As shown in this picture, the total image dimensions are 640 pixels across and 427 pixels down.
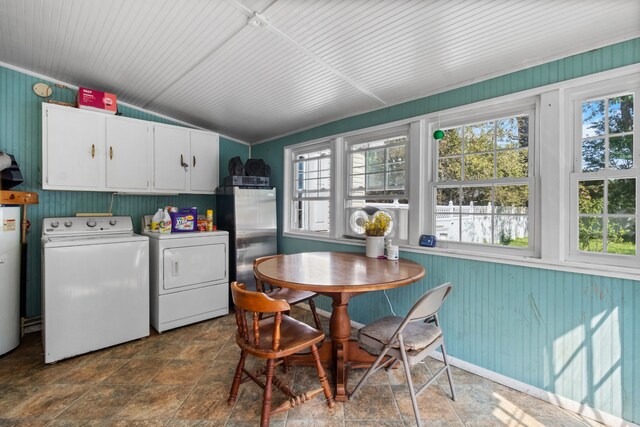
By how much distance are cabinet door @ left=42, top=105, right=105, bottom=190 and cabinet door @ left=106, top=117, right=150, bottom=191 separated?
3.1 inches

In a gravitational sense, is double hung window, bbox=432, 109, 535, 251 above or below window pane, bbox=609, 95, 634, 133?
below

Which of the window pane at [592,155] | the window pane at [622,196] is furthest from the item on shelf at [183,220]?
the window pane at [622,196]

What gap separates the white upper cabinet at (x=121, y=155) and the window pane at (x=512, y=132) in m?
3.18

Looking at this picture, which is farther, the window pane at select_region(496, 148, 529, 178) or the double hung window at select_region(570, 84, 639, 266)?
the window pane at select_region(496, 148, 529, 178)

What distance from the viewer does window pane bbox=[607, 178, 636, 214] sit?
1.75 metres

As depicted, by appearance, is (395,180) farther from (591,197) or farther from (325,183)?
(591,197)

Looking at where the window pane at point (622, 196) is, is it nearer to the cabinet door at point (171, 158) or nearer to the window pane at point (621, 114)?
the window pane at point (621, 114)

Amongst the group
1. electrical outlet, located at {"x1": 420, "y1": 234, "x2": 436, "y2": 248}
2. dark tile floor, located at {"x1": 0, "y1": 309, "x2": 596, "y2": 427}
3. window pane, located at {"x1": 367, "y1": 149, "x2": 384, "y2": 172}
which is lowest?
dark tile floor, located at {"x1": 0, "y1": 309, "x2": 596, "y2": 427}

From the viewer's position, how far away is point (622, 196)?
1.78m

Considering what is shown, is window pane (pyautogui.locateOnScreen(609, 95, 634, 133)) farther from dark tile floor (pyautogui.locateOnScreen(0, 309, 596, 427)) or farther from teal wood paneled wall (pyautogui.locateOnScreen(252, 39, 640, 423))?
dark tile floor (pyautogui.locateOnScreen(0, 309, 596, 427))

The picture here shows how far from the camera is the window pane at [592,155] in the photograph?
6.02 feet

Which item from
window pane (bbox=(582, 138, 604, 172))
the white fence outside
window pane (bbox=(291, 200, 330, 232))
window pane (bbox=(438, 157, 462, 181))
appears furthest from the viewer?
window pane (bbox=(291, 200, 330, 232))

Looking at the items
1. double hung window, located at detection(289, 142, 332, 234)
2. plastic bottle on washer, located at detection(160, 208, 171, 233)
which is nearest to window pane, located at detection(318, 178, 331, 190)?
double hung window, located at detection(289, 142, 332, 234)

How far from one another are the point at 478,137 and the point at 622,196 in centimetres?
97
